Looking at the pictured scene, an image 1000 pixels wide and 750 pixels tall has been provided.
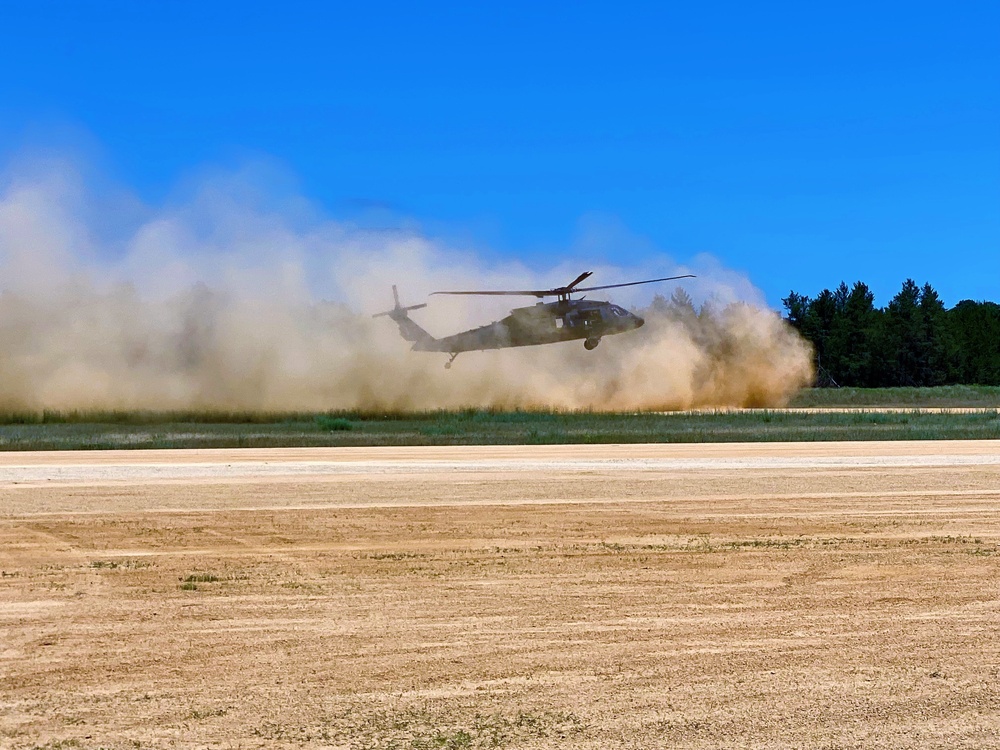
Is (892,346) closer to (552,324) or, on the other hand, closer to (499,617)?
(552,324)

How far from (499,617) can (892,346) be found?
117 m

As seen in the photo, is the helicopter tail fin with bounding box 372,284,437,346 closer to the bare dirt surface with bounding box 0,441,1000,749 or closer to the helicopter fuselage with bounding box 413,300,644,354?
the helicopter fuselage with bounding box 413,300,644,354

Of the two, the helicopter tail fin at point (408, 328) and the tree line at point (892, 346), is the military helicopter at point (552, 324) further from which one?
the tree line at point (892, 346)

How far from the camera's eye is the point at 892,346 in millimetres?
121625

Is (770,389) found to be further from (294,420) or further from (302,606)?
(302,606)

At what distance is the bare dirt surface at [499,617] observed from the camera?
8742 millimetres

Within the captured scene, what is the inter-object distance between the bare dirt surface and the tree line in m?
101

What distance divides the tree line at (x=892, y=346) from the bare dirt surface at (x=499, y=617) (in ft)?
333

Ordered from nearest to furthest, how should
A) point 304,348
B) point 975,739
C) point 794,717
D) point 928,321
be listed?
point 975,739 → point 794,717 → point 304,348 → point 928,321

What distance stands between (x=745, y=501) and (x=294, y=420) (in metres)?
34.0

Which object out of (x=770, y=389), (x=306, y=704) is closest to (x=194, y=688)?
(x=306, y=704)

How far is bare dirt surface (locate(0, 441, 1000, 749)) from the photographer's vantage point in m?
8.74

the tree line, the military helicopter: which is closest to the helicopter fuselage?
the military helicopter

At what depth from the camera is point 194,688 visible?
31.2 feet
